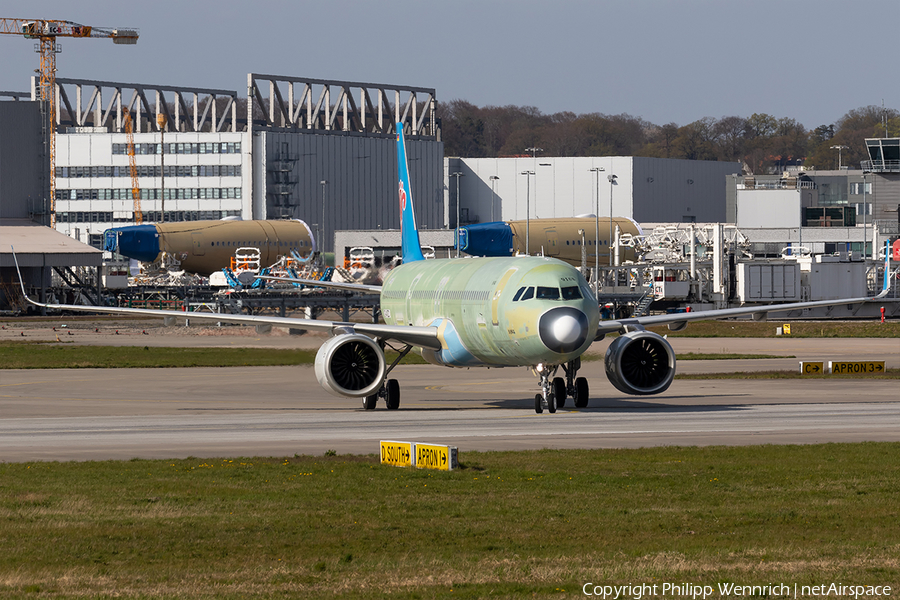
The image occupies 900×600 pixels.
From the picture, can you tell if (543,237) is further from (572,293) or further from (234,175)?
(572,293)

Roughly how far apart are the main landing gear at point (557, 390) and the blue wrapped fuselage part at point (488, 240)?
97031 millimetres

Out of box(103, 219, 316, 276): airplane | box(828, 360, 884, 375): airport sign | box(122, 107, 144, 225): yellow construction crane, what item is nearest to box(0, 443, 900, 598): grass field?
box(828, 360, 884, 375): airport sign

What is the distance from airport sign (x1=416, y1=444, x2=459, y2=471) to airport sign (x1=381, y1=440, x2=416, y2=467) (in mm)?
165

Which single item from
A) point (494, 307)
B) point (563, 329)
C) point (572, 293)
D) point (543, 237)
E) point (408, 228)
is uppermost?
point (543, 237)

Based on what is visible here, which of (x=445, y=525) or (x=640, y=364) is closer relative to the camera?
(x=445, y=525)

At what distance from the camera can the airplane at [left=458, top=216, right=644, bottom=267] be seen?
135m

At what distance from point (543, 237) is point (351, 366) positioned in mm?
99694

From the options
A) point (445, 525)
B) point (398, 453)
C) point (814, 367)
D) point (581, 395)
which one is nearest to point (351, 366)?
point (581, 395)

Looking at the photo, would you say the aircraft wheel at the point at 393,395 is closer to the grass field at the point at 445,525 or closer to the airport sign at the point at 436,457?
the grass field at the point at 445,525

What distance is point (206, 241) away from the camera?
5320 inches

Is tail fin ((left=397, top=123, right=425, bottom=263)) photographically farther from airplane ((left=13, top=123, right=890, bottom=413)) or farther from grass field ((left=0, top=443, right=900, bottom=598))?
grass field ((left=0, top=443, right=900, bottom=598))

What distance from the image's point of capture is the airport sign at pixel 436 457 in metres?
23.1

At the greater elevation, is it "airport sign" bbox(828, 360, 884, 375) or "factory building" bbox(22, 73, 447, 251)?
"factory building" bbox(22, 73, 447, 251)

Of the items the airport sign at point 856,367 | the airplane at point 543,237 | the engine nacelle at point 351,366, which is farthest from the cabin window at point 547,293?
the airplane at point 543,237
